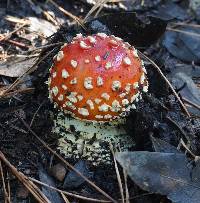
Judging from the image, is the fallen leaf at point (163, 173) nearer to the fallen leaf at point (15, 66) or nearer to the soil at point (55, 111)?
the soil at point (55, 111)

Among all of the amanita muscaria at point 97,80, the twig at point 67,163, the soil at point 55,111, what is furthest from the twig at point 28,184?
the amanita muscaria at point 97,80

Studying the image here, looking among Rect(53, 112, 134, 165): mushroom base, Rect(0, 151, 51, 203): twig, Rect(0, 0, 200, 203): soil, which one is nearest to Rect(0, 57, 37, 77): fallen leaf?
Rect(0, 0, 200, 203): soil

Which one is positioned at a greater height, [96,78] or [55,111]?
[96,78]

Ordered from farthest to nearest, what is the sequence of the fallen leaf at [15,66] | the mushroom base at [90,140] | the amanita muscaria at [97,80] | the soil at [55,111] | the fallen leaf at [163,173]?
1. the fallen leaf at [15,66]
2. the mushroom base at [90,140]
3. the soil at [55,111]
4. the amanita muscaria at [97,80]
5. the fallen leaf at [163,173]

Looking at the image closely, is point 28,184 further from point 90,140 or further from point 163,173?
point 163,173

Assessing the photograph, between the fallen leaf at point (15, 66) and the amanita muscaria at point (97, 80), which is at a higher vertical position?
the amanita muscaria at point (97, 80)

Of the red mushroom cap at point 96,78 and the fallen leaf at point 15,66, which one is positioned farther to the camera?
the fallen leaf at point 15,66

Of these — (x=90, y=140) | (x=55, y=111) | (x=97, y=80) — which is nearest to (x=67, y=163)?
(x=90, y=140)

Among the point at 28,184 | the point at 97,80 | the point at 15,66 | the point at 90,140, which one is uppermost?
the point at 97,80
